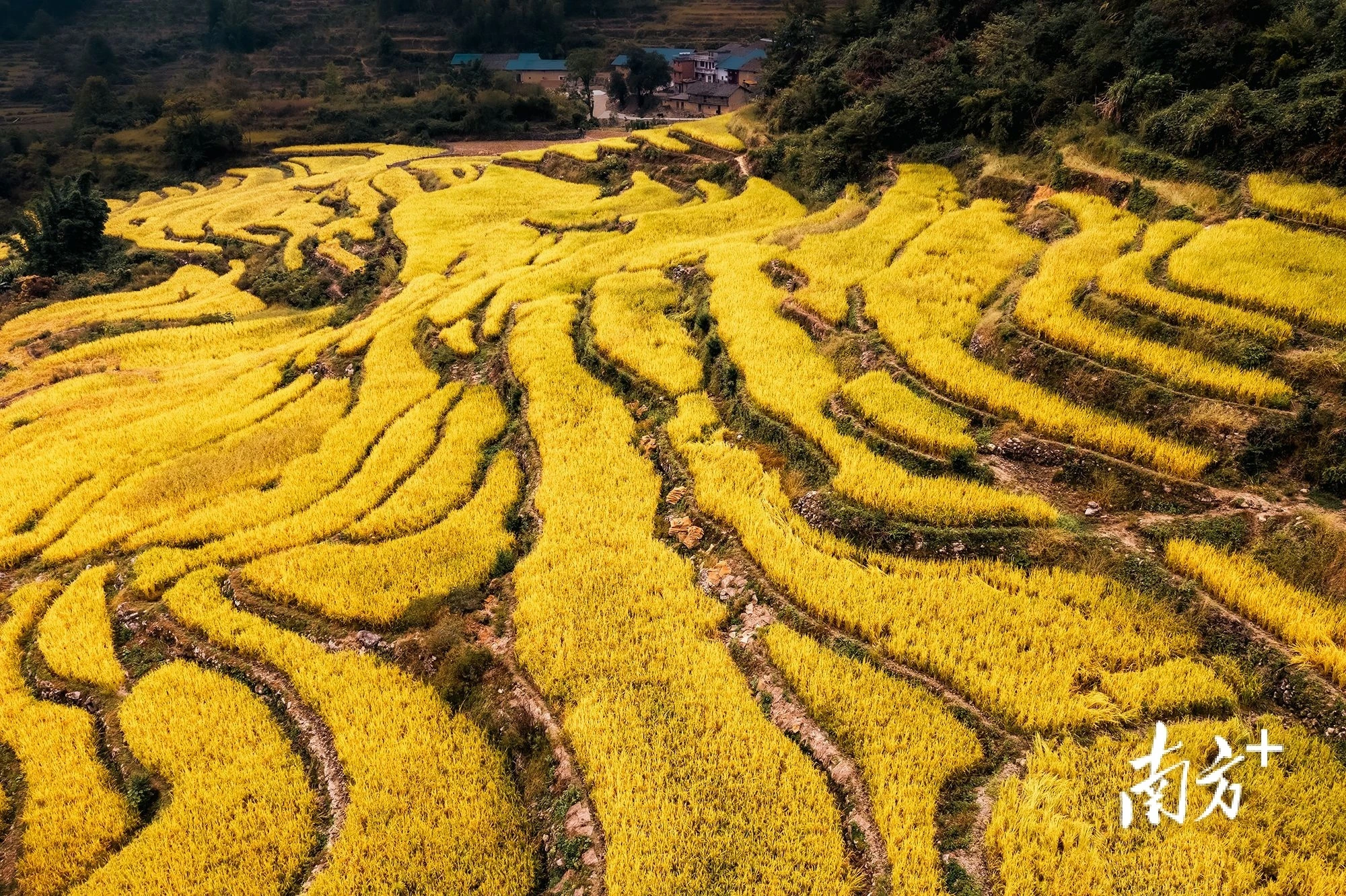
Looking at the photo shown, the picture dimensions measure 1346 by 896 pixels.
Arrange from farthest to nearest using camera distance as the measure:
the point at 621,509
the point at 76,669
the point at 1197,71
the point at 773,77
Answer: the point at 773,77 < the point at 1197,71 < the point at 621,509 < the point at 76,669

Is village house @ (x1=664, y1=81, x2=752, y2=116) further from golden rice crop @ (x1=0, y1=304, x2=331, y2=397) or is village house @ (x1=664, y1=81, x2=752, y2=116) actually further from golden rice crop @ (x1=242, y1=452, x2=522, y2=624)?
golden rice crop @ (x1=242, y1=452, x2=522, y2=624)

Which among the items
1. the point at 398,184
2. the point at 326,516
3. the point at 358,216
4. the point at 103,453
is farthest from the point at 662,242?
the point at 398,184

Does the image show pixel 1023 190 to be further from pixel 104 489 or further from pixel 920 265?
pixel 104 489

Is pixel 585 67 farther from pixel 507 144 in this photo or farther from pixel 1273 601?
pixel 1273 601

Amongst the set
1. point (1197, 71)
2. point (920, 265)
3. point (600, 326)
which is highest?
point (1197, 71)

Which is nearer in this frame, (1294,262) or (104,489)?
(1294,262)

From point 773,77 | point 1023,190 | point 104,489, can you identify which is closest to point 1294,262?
point 1023,190

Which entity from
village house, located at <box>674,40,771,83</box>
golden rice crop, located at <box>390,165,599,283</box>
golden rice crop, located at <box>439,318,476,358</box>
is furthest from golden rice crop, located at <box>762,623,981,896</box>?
village house, located at <box>674,40,771,83</box>
